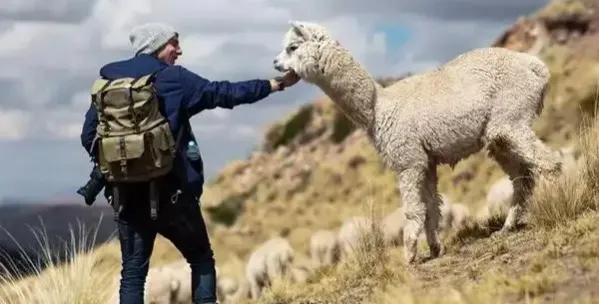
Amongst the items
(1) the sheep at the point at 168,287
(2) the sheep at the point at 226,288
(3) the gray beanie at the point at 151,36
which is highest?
(3) the gray beanie at the point at 151,36

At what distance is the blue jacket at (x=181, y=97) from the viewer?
7.51 metres

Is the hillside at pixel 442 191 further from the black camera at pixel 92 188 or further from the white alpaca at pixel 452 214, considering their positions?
the black camera at pixel 92 188

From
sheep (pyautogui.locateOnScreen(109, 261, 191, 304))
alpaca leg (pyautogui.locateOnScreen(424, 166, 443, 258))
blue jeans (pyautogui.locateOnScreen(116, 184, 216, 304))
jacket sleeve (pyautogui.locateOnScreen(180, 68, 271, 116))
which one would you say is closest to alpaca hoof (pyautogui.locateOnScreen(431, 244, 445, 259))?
alpaca leg (pyautogui.locateOnScreen(424, 166, 443, 258))

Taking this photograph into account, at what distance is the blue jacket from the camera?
24.6ft

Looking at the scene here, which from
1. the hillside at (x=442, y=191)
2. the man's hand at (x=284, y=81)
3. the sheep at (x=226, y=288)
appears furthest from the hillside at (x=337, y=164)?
the man's hand at (x=284, y=81)

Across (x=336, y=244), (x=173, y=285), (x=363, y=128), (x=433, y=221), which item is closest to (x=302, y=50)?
(x=363, y=128)

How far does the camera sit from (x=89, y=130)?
758 centimetres

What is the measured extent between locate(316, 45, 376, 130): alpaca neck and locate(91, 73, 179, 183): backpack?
7.81ft

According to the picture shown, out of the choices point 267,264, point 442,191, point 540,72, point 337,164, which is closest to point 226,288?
point 267,264

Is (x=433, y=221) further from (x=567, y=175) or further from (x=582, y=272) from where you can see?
(x=582, y=272)

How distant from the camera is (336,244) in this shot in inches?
850

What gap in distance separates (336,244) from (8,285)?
11437 millimetres

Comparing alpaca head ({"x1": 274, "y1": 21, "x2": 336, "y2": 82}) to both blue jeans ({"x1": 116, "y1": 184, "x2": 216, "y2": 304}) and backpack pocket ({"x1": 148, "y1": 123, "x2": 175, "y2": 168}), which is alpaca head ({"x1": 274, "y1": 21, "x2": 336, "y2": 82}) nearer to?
blue jeans ({"x1": 116, "y1": 184, "x2": 216, "y2": 304})

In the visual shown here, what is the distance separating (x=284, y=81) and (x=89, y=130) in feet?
5.26
